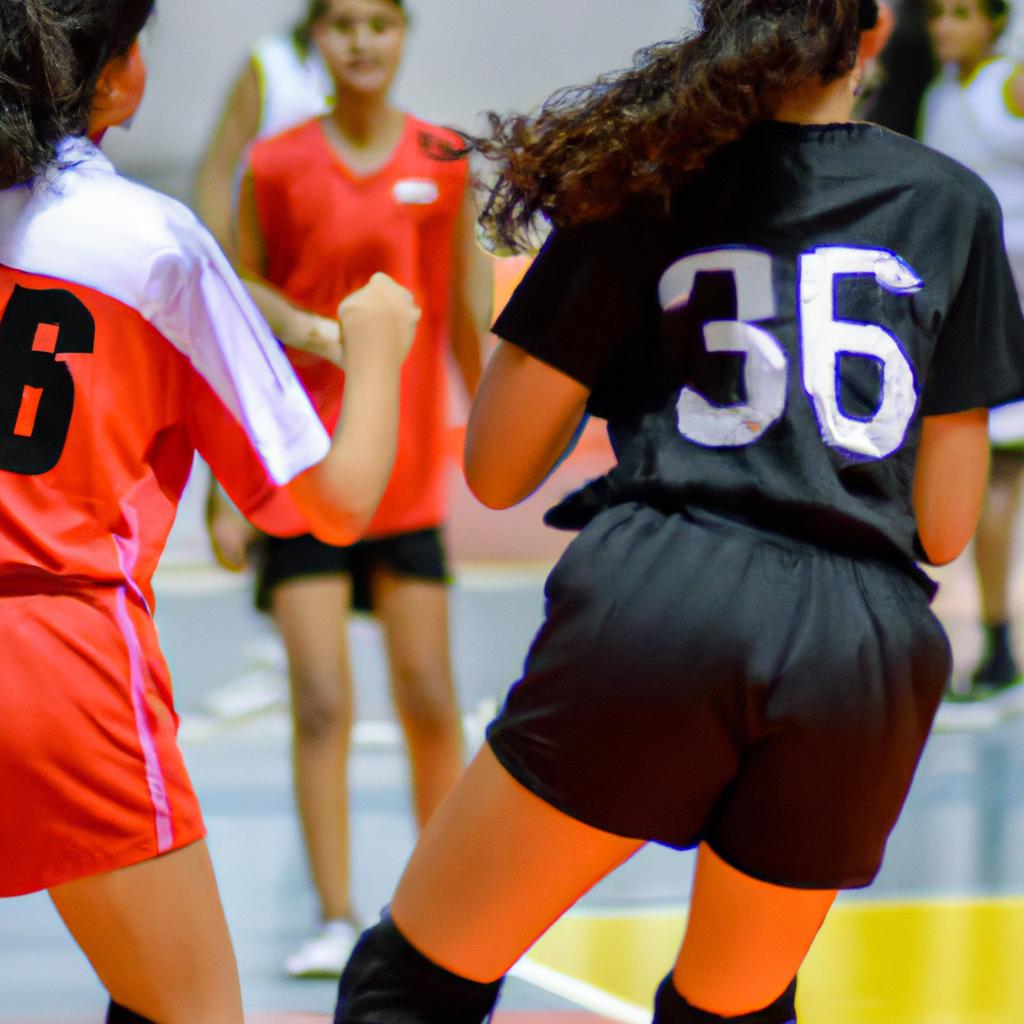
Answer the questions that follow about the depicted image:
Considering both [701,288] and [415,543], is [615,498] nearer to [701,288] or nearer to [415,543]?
[701,288]

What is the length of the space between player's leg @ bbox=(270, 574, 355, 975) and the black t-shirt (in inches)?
56.4

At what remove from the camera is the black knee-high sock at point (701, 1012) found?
1.73 metres

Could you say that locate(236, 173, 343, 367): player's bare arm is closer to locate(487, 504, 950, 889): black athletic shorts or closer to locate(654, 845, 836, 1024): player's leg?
locate(487, 504, 950, 889): black athletic shorts

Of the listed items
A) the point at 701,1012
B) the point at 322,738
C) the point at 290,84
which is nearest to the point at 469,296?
the point at 322,738

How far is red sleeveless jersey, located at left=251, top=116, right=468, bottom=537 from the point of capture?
10.0 feet

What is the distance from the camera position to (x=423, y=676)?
10.3ft

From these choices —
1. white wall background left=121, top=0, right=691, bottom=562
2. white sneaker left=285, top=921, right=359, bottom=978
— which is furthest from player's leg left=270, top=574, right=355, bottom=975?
white wall background left=121, top=0, right=691, bottom=562

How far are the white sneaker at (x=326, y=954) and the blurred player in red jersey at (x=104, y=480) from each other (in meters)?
1.38

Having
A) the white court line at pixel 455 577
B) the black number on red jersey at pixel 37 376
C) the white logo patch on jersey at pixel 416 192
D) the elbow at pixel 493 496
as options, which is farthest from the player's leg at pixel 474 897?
the white court line at pixel 455 577

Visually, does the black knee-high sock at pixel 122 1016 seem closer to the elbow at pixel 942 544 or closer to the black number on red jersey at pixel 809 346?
the black number on red jersey at pixel 809 346

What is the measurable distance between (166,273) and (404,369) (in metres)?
1.52

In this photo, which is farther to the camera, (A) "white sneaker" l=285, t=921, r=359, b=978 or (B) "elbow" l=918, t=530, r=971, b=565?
(A) "white sneaker" l=285, t=921, r=359, b=978

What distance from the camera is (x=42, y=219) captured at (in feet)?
5.30

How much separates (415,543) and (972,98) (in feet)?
9.33
